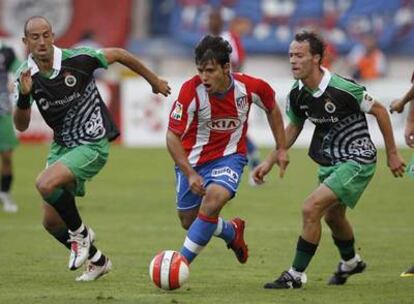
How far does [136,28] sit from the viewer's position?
34156 mm

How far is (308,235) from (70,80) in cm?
258

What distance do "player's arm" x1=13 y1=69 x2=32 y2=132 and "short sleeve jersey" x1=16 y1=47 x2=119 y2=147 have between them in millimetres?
220

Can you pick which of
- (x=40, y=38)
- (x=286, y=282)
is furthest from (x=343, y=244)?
(x=40, y=38)

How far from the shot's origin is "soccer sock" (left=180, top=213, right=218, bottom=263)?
10.2 metres

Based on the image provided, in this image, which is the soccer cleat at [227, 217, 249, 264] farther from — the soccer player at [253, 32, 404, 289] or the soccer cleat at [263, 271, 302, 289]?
the soccer cleat at [263, 271, 302, 289]

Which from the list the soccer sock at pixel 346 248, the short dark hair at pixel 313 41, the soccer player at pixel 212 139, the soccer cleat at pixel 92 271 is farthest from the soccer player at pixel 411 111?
the soccer cleat at pixel 92 271

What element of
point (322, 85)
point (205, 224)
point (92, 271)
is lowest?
point (92, 271)

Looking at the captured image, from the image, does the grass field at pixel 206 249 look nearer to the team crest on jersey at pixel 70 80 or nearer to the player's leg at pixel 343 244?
the player's leg at pixel 343 244

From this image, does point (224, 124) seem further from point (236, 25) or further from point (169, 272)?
point (236, 25)

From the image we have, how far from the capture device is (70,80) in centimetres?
1109

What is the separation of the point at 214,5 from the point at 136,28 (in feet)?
7.82

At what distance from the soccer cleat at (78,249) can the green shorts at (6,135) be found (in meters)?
6.65

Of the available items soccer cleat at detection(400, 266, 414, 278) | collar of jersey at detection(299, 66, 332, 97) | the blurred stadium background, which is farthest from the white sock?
the blurred stadium background

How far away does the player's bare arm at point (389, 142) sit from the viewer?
33.6 feet
